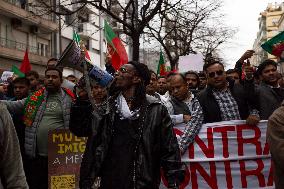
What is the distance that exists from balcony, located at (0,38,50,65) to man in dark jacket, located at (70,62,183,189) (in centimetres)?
2460

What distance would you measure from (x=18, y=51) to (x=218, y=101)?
85.5 ft

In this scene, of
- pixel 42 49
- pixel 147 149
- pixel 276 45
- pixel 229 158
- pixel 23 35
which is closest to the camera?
pixel 147 149

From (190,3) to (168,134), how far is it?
11707 mm

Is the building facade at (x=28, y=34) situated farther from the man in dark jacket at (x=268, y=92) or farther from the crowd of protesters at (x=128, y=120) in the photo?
the man in dark jacket at (x=268, y=92)

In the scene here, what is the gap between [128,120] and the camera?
3.76 meters

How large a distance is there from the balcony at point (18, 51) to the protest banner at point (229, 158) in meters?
23.8

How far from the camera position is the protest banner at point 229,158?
5059 mm

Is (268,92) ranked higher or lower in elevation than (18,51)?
lower

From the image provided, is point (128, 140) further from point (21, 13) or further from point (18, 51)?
point (21, 13)

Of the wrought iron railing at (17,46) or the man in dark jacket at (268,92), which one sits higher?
the wrought iron railing at (17,46)

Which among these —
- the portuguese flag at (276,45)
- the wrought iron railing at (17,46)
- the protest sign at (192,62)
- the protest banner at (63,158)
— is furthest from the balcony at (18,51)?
the portuguese flag at (276,45)

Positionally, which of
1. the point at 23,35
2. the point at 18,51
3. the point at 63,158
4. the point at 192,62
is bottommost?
the point at 63,158

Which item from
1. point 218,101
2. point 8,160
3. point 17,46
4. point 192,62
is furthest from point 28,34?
point 8,160

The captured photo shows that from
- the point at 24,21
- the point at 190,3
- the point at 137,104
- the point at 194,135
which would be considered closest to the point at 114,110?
the point at 137,104
